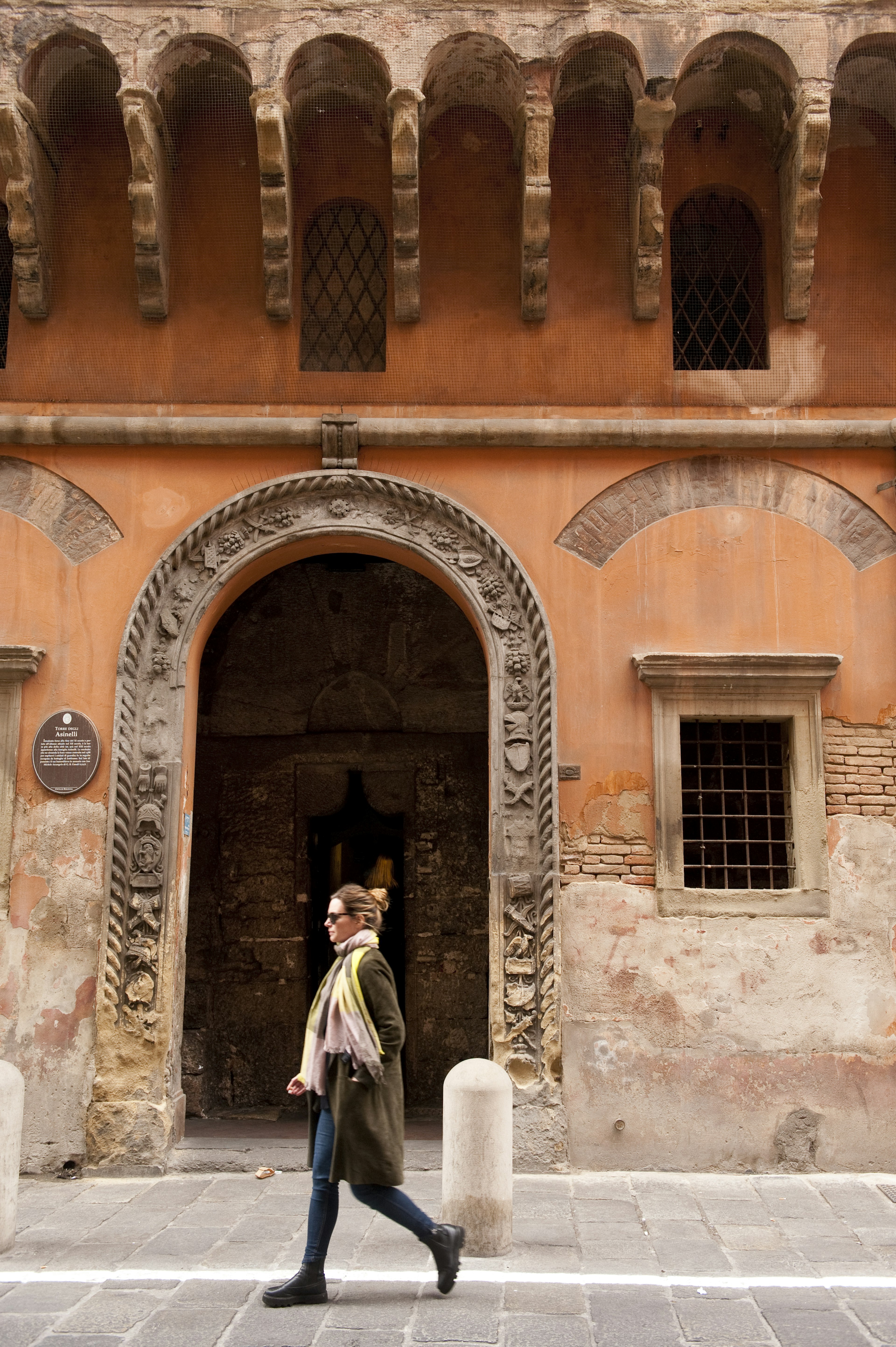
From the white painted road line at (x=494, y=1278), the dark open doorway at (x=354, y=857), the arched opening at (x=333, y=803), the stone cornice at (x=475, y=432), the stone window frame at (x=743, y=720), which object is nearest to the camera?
the white painted road line at (x=494, y=1278)

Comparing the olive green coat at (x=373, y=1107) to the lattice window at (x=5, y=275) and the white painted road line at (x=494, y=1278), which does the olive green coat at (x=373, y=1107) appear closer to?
the white painted road line at (x=494, y=1278)

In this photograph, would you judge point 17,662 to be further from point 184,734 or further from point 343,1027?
point 343,1027

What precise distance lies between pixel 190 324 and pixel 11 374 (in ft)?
4.32

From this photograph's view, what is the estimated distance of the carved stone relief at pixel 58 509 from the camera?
25.9ft

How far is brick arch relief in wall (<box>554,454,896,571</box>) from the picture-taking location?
26.0 feet

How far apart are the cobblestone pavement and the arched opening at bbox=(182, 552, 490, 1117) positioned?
3.73m

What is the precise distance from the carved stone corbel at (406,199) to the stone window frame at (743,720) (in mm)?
3062

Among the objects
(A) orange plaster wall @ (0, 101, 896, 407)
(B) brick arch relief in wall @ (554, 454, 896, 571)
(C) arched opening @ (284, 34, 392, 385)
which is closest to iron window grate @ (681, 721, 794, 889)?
(B) brick arch relief in wall @ (554, 454, 896, 571)

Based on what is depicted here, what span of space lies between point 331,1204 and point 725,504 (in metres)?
5.34

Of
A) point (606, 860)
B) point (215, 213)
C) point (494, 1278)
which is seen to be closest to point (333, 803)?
point (606, 860)

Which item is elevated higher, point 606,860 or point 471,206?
point 471,206

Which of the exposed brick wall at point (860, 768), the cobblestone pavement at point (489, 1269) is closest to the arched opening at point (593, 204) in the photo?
the exposed brick wall at point (860, 768)

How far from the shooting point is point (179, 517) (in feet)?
26.0

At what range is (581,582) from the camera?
25.7ft
